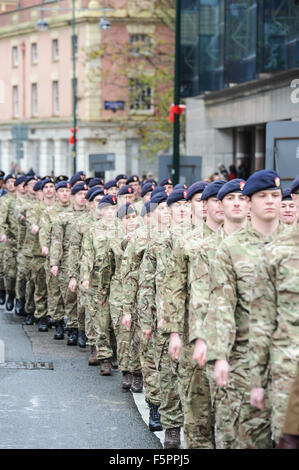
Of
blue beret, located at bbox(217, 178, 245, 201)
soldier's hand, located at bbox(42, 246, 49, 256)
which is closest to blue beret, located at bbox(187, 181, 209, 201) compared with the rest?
blue beret, located at bbox(217, 178, 245, 201)

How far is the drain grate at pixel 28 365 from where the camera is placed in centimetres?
1256

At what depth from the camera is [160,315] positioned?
8.98 meters

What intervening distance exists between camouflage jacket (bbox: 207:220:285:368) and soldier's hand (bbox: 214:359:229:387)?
0.08 m

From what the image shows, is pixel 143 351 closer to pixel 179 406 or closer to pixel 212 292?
pixel 179 406

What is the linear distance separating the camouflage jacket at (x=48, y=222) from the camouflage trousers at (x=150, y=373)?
5.81 metres

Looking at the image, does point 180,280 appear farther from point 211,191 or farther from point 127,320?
point 127,320

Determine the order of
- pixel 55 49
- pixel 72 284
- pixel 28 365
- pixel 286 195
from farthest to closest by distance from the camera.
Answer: pixel 55 49
pixel 72 284
pixel 28 365
pixel 286 195

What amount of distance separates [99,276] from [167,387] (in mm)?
3881

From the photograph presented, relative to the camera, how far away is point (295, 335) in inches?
239

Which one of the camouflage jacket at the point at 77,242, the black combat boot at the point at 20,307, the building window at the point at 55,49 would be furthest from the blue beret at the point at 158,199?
the building window at the point at 55,49

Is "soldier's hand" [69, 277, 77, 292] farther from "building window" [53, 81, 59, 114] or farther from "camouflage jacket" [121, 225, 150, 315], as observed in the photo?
"building window" [53, 81, 59, 114]

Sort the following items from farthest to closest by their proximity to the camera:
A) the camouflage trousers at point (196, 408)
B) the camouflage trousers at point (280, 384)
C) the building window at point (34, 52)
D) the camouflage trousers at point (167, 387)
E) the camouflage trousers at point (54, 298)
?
the building window at point (34, 52), the camouflage trousers at point (54, 298), the camouflage trousers at point (167, 387), the camouflage trousers at point (196, 408), the camouflage trousers at point (280, 384)

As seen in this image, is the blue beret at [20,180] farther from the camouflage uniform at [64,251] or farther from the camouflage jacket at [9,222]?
the camouflage uniform at [64,251]

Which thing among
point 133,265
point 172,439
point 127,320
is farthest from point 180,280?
point 133,265
